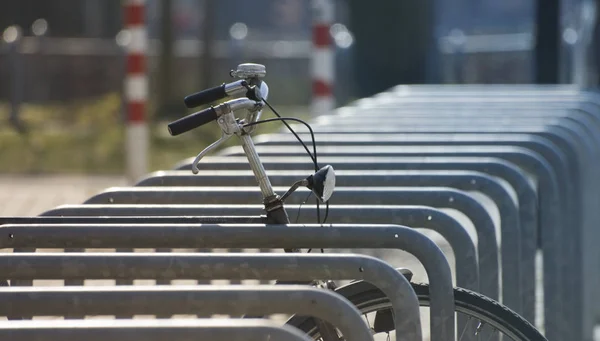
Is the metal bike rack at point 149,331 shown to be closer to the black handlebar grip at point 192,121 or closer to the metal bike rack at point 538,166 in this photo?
the black handlebar grip at point 192,121

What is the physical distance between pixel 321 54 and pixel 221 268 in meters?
7.16

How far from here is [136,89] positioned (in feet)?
30.5

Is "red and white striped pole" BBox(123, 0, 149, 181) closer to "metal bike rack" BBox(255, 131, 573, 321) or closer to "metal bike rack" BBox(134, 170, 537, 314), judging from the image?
"metal bike rack" BBox(255, 131, 573, 321)

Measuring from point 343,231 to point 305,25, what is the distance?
27023 millimetres

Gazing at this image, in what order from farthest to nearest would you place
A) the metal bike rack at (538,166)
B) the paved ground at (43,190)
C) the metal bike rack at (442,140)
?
the paved ground at (43,190) → the metal bike rack at (442,140) → the metal bike rack at (538,166)

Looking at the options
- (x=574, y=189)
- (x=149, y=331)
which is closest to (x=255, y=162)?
(x=149, y=331)

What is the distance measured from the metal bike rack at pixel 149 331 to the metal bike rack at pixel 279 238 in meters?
0.65

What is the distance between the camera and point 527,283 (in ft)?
12.3

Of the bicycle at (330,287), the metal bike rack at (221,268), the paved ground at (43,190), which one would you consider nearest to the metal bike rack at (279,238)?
the bicycle at (330,287)

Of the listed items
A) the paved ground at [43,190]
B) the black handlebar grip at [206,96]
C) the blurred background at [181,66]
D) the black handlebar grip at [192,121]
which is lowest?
the paved ground at [43,190]

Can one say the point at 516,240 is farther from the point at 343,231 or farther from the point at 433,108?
the point at 433,108

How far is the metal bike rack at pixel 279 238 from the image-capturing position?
8.98ft

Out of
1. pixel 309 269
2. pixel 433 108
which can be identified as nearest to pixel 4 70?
pixel 433 108

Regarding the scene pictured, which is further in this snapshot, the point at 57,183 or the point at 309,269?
the point at 57,183
